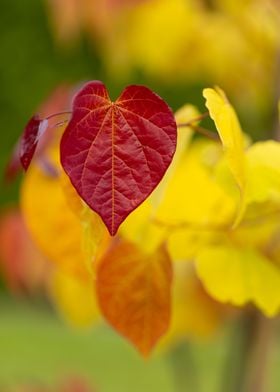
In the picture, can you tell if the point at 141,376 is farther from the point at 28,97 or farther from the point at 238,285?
the point at 238,285

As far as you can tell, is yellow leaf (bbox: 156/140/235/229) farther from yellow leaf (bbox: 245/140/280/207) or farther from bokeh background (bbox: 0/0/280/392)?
bokeh background (bbox: 0/0/280/392)

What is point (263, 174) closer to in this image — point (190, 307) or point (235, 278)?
point (235, 278)

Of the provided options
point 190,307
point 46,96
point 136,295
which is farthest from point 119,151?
point 46,96

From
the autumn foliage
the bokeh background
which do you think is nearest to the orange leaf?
the autumn foliage

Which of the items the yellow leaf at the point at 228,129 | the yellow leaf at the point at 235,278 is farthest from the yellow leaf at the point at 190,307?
the yellow leaf at the point at 228,129

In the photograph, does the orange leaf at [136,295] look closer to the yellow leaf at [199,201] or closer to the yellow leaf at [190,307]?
the yellow leaf at [199,201]

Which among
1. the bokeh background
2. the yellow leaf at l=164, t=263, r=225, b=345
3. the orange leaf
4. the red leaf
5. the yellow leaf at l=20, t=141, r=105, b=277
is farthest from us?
the bokeh background

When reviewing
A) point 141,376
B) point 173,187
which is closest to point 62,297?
point 173,187

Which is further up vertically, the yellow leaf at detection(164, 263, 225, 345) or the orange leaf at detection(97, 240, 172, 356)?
the orange leaf at detection(97, 240, 172, 356)
